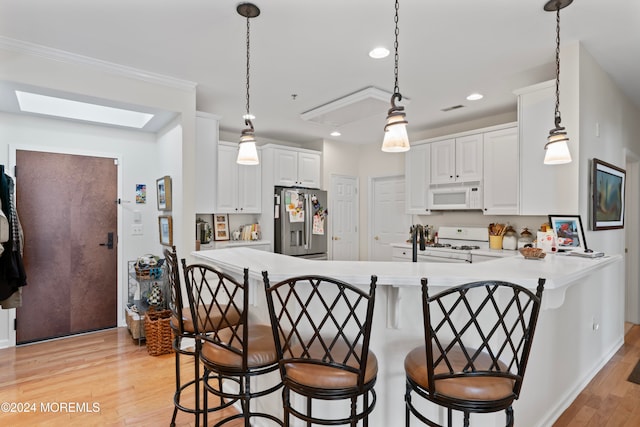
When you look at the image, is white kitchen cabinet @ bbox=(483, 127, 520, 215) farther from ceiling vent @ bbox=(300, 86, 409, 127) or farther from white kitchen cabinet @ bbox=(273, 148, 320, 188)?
white kitchen cabinet @ bbox=(273, 148, 320, 188)

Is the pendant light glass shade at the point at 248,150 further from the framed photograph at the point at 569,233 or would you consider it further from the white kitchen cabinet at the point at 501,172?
the white kitchen cabinet at the point at 501,172

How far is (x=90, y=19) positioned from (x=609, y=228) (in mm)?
4320

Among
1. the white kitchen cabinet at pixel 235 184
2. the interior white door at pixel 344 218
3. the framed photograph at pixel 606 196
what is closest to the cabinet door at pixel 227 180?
the white kitchen cabinet at pixel 235 184

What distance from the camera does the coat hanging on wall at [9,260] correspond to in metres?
2.69

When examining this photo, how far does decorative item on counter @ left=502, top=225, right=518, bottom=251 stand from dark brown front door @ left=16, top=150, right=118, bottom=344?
4507mm

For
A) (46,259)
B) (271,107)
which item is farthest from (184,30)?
(46,259)

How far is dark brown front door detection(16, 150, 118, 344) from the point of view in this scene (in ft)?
11.4

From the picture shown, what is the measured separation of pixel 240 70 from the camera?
9.67 ft

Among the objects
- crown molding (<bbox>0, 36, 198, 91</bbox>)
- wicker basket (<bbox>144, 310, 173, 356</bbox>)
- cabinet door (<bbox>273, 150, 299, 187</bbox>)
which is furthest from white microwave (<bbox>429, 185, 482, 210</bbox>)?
wicker basket (<bbox>144, 310, 173, 356</bbox>)

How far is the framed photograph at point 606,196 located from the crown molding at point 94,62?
11.7 feet

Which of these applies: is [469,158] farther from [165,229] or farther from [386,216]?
[165,229]

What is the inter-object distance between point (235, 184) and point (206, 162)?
0.67m

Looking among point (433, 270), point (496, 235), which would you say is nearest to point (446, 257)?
point (496, 235)

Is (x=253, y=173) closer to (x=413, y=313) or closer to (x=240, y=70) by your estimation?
(x=240, y=70)
